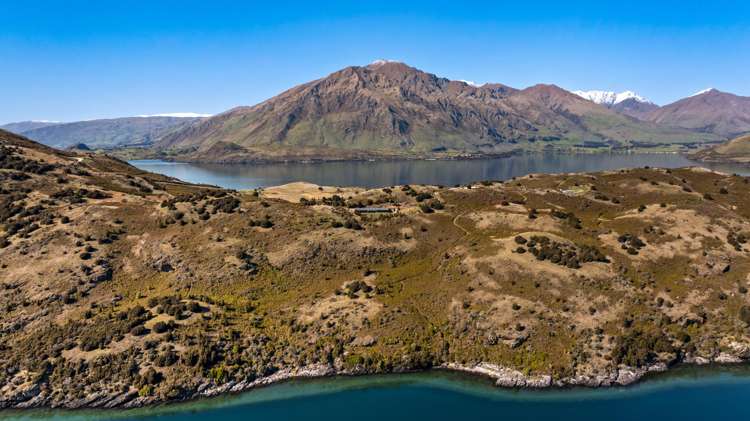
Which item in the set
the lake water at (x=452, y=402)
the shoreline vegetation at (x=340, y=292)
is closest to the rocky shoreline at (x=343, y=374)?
the shoreline vegetation at (x=340, y=292)

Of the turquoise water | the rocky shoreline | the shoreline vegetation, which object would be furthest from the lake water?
the shoreline vegetation

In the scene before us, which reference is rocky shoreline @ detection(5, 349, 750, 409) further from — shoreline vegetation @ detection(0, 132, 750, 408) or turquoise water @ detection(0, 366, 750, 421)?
turquoise water @ detection(0, 366, 750, 421)

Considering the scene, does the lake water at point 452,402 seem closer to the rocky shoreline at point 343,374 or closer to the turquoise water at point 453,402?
the turquoise water at point 453,402

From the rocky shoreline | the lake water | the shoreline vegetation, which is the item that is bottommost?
the lake water

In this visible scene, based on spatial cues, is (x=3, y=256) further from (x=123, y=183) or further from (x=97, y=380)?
(x=123, y=183)

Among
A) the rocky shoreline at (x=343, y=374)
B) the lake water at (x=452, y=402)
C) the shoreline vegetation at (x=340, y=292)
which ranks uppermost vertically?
the shoreline vegetation at (x=340, y=292)
